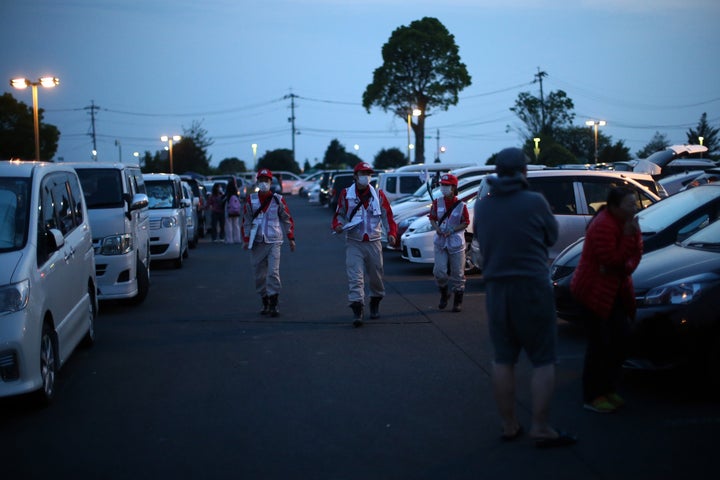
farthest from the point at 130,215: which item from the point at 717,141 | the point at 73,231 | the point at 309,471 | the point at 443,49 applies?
the point at 717,141

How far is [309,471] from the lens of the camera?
5.05m

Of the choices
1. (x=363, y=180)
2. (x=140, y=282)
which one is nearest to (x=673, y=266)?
(x=363, y=180)

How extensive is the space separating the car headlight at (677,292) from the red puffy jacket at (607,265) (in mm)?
617

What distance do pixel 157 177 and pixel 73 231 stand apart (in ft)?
A: 36.4

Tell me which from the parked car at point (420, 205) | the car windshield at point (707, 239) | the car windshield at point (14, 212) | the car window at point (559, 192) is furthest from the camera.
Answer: the parked car at point (420, 205)

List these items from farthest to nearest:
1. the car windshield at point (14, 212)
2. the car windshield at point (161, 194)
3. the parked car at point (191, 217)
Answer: the parked car at point (191, 217) < the car windshield at point (161, 194) < the car windshield at point (14, 212)

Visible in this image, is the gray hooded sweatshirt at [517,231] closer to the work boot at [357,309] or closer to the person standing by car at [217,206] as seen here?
the work boot at [357,309]

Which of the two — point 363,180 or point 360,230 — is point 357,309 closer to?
point 360,230

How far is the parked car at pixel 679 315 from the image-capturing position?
6.35 meters

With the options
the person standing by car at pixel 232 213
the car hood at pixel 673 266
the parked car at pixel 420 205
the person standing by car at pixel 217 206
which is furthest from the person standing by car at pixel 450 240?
the person standing by car at pixel 217 206

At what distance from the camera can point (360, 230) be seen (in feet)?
33.2

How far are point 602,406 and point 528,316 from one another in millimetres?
1308

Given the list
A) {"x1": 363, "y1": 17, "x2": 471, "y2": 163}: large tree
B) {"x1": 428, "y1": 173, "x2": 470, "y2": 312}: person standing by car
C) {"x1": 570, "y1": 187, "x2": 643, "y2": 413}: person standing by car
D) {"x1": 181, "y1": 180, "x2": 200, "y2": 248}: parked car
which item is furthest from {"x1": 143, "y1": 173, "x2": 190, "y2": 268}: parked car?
{"x1": 363, "y1": 17, "x2": 471, "y2": 163}: large tree

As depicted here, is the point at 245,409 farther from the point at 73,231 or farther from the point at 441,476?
the point at 73,231
